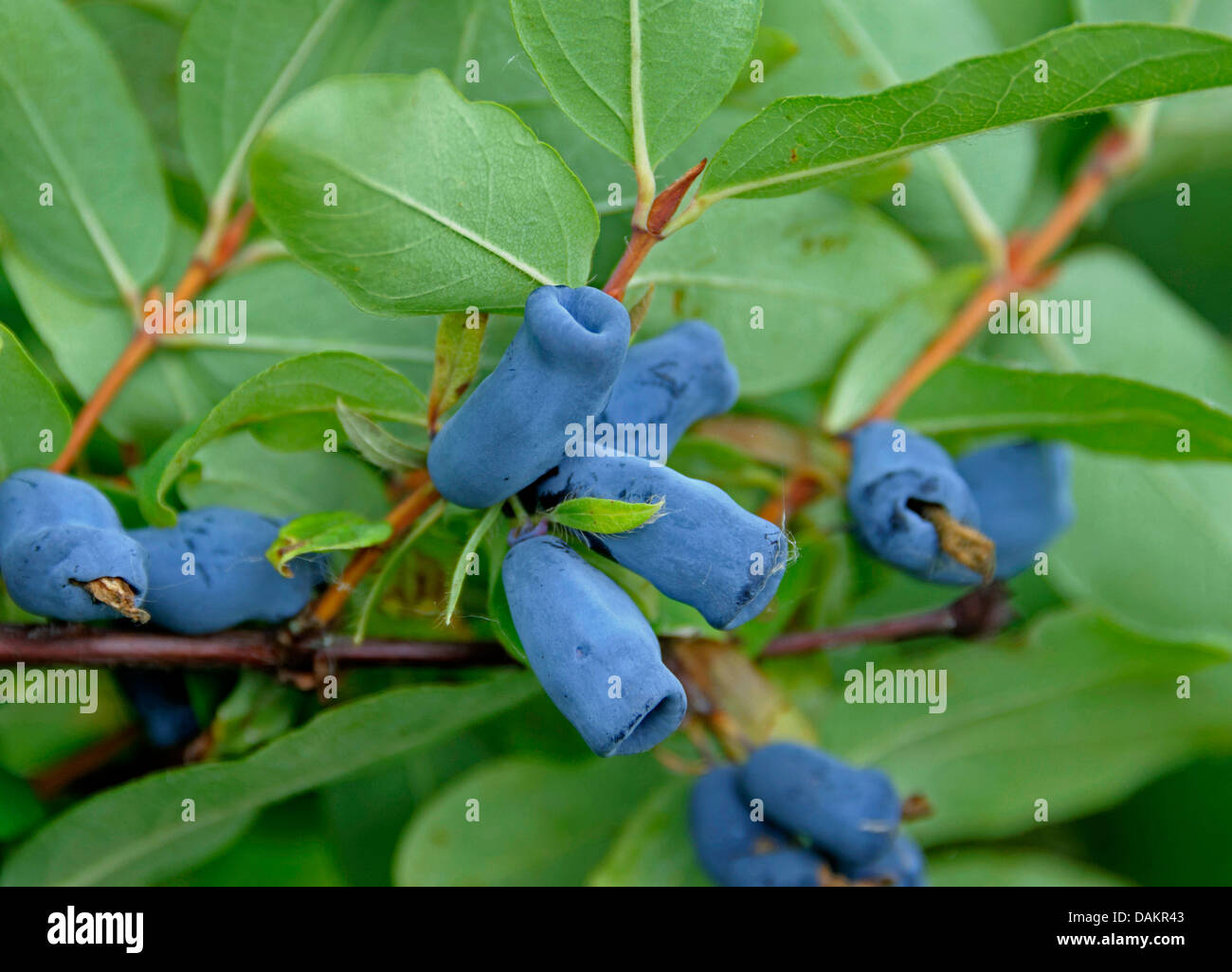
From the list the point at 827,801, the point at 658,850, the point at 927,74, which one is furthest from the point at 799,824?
the point at 927,74

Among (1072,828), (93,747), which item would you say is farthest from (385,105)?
(1072,828)

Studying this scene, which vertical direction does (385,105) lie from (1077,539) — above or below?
above

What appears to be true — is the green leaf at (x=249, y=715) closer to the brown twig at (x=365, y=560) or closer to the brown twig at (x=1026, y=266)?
the brown twig at (x=365, y=560)

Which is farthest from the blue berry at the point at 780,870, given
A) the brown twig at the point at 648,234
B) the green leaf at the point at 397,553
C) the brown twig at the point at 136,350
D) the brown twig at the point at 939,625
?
the brown twig at the point at 136,350

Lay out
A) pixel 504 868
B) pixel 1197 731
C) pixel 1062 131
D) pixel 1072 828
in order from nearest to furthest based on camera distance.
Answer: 1. pixel 504 868
2. pixel 1197 731
3. pixel 1062 131
4. pixel 1072 828

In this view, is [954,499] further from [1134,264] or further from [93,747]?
[93,747]

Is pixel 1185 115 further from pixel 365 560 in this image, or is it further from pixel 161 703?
pixel 161 703

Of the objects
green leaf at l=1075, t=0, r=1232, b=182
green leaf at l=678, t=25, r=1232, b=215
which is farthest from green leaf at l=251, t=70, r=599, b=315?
green leaf at l=1075, t=0, r=1232, b=182

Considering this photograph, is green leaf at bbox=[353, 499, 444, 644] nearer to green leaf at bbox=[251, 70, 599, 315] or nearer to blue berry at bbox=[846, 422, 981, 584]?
green leaf at bbox=[251, 70, 599, 315]
